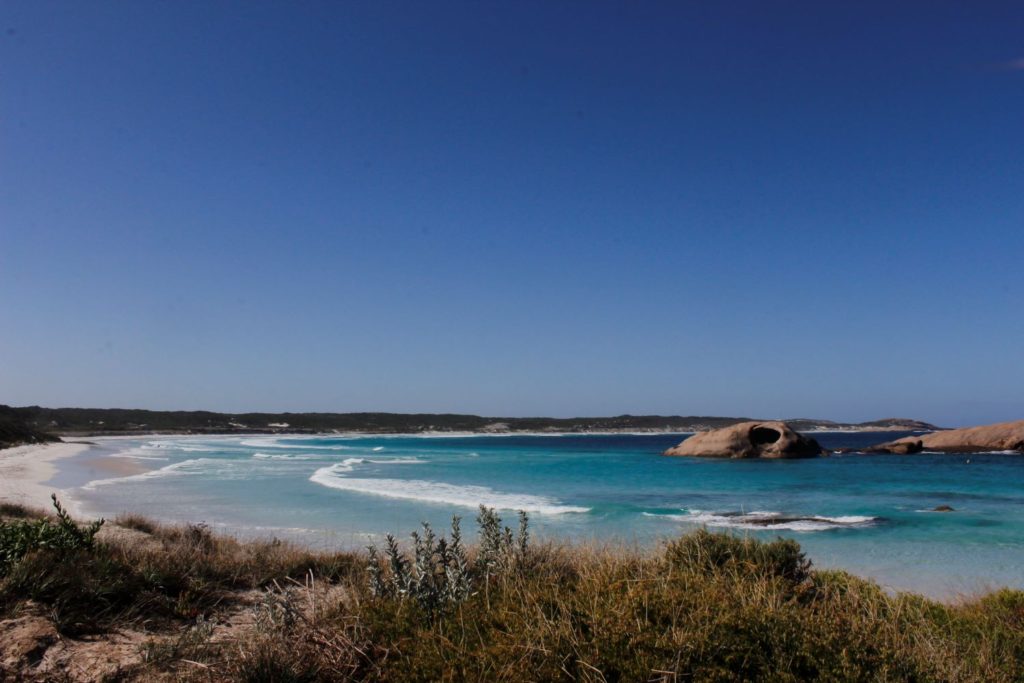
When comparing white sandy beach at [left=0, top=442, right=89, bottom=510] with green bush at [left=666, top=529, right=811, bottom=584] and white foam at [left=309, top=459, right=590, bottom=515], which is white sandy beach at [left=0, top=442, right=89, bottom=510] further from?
green bush at [left=666, top=529, right=811, bottom=584]

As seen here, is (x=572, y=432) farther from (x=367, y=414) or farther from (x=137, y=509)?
(x=137, y=509)

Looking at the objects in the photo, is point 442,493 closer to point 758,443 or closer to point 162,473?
point 162,473

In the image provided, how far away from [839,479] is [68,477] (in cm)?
3697

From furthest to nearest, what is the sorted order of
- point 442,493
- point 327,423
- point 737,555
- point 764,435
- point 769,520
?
point 327,423 → point 764,435 → point 442,493 → point 769,520 → point 737,555

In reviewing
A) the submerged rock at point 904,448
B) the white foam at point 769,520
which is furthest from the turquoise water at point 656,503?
the submerged rock at point 904,448

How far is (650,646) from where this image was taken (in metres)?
3.39

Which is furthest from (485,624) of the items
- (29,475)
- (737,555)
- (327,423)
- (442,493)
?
(327,423)

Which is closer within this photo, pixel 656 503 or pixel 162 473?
pixel 656 503

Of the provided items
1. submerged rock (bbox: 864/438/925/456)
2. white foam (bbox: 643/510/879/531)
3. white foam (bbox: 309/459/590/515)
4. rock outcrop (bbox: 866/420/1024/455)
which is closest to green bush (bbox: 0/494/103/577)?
white foam (bbox: 643/510/879/531)

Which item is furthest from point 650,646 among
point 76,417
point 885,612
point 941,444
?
point 76,417

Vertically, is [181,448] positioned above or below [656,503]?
below

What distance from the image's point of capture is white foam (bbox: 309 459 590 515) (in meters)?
21.5

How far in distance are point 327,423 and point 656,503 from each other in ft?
464

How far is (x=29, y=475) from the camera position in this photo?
2880cm
